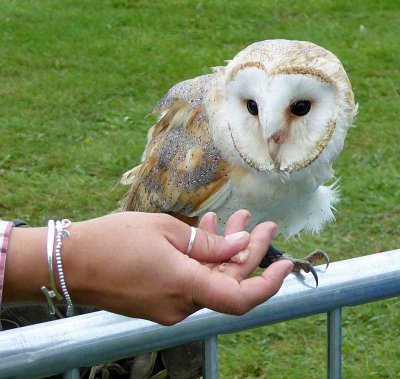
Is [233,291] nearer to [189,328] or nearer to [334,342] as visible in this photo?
[189,328]

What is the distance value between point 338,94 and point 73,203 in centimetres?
273

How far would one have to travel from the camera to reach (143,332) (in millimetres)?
1398

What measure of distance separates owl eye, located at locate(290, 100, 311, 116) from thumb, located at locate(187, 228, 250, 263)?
141cm

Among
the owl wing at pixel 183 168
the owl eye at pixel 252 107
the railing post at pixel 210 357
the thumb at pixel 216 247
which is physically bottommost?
the owl wing at pixel 183 168

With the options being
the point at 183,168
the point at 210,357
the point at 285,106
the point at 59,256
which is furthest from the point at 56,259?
the point at 183,168

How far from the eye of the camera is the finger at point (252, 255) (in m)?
1.42

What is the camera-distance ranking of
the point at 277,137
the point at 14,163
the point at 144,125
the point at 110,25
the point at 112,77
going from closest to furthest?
the point at 277,137 → the point at 14,163 → the point at 144,125 → the point at 112,77 → the point at 110,25

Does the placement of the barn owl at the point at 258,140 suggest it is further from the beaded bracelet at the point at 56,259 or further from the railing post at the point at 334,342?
the beaded bracelet at the point at 56,259

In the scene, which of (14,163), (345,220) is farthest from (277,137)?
(14,163)

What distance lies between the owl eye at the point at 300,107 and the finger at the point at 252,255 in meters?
1.33

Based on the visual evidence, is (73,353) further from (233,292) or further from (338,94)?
(338,94)

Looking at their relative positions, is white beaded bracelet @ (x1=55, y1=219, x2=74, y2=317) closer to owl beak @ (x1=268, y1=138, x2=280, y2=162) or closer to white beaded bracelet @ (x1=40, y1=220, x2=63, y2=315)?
white beaded bracelet @ (x1=40, y1=220, x2=63, y2=315)

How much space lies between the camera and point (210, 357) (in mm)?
1543

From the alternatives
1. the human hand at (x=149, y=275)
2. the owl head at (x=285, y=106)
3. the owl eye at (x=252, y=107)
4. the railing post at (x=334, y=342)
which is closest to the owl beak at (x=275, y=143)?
the owl head at (x=285, y=106)
